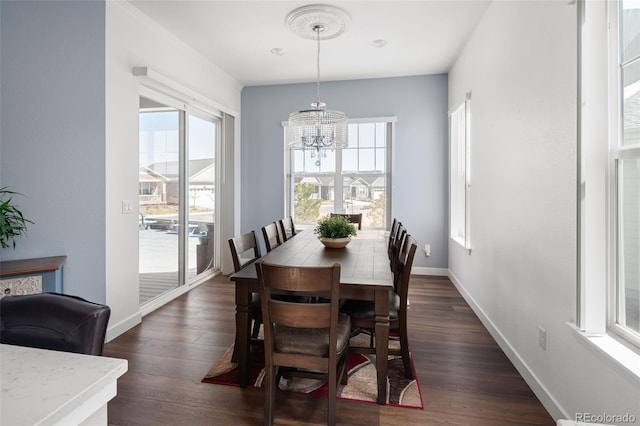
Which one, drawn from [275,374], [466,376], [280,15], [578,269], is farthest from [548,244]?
[280,15]

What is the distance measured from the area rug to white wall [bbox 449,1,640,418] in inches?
31.4

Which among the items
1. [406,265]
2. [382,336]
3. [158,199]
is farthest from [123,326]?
[406,265]

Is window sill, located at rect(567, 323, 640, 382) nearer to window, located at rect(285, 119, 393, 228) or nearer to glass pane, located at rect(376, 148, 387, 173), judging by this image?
window, located at rect(285, 119, 393, 228)

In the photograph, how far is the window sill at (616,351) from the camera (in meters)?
1.29

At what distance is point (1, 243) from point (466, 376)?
3.38 meters

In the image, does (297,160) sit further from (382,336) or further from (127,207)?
(382,336)

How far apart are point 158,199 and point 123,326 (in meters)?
1.43

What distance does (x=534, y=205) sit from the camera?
2160 millimetres

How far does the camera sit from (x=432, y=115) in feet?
16.1

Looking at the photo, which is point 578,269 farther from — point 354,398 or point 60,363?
point 60,363

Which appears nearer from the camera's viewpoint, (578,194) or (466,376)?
(578,194)

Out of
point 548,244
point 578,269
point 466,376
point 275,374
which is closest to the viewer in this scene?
point 578,269

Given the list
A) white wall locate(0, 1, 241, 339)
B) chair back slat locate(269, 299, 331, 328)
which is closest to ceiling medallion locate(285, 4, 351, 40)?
white wall locate(0, 1, 241, 339)

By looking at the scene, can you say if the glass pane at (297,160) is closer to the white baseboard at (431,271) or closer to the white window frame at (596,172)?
the white baseboard at (431,271)
